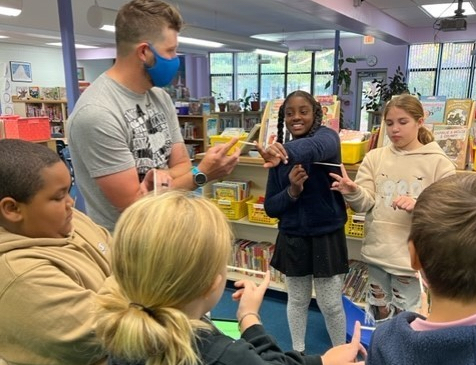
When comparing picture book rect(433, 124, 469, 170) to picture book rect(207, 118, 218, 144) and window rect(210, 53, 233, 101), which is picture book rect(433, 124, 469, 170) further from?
window rect(210, 53, 233, 101)

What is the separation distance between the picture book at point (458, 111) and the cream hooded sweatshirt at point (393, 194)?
2.33 ft

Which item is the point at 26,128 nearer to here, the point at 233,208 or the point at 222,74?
the point at 233,208

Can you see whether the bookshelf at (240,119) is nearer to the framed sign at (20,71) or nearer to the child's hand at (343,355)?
the framed sign at (20,71)

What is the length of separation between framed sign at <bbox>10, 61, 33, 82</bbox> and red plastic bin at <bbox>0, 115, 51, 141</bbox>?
7.28 m

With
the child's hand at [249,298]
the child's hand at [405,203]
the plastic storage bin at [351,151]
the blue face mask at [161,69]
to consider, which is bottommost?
the child's hand at [249,298]

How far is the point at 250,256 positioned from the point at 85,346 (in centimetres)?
236

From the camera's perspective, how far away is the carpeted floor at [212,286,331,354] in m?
2.65

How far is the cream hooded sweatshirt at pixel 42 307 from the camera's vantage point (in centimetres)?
93

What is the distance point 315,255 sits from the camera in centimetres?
206

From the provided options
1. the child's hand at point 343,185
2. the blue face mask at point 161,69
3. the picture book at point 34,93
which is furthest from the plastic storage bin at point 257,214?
the picture book at point 34,93

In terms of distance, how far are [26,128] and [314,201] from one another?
396 cm

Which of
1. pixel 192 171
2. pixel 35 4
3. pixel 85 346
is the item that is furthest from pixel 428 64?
pixel 85 346

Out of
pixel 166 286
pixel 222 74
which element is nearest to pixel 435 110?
pixel 166 286

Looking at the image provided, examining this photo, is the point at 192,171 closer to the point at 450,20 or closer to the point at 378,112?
the point at 450,20
